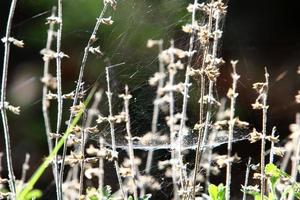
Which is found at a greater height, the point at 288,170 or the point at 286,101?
the point at 286,101

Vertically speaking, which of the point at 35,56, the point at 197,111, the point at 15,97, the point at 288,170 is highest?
the point at 35,56

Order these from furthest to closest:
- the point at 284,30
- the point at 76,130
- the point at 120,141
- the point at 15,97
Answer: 1. the point at 284,30
2. the point at 15,97
3. the point at 120,141
4. the point at 76,130

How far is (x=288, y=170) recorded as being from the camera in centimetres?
350

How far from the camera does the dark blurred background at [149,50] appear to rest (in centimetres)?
283

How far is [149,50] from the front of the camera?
9.67ft

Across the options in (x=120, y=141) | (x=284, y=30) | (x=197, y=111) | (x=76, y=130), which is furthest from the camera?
(x=284, y=30)

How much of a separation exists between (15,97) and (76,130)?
268cm

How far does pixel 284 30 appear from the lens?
4473 mm

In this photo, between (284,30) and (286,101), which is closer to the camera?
(286,101)

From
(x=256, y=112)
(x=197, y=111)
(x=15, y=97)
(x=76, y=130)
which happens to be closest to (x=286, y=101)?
(x=256, y=112)

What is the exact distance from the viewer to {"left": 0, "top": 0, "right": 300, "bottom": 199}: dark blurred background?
2.83 meters

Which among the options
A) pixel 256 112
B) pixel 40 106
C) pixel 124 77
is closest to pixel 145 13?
pixel 124 77

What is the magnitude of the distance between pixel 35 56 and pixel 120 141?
191 cm

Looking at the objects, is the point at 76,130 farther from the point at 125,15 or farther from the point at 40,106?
the point at 40,106
